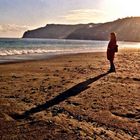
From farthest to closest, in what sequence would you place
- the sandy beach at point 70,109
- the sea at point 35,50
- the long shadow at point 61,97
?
the sea at point 35,50 → the long shadow at point 61,97 → the sandy beach at point 70,109

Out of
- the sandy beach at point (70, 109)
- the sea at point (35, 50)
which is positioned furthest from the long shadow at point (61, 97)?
the sea at point (35, 50)

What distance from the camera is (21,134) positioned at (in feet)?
20.0

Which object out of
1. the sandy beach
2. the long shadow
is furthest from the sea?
the sandy beach

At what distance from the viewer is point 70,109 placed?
7852mm

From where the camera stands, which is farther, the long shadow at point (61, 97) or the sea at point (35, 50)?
the sea at point (35, 50)

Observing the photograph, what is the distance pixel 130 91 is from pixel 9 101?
12.2 ft

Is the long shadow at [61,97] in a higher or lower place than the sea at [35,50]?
higher

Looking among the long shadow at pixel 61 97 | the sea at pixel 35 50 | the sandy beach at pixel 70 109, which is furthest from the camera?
the sea at pixel 35 50

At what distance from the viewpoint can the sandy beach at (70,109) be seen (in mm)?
6203

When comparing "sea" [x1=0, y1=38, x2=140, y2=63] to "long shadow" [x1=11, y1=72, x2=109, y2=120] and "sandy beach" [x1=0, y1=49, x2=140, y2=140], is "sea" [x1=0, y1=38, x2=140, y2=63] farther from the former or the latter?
"sandy beach" [x1=0, y1=49, x2=140, y2=140]

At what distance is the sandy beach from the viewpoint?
244 inches

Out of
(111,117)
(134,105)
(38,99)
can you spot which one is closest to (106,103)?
(134,105)

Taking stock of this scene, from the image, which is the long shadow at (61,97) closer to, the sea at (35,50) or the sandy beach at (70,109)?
the sandy beach at (70,109)

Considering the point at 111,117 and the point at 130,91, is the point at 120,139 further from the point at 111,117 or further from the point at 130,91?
the point at 130,91
